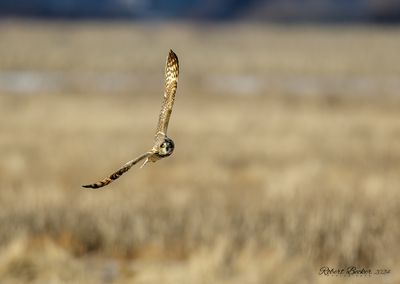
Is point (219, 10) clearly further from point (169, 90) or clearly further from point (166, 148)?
point (166, 148)

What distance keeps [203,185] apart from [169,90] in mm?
8418

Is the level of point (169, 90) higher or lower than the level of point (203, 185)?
lower

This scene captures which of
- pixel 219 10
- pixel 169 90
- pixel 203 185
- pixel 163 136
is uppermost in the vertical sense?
pixel 219 10

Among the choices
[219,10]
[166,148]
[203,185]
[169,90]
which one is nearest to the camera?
[166,148]

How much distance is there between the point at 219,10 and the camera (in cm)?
13675

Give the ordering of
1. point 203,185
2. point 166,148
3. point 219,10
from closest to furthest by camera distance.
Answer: point 166,148
point 203,185
point 219,10

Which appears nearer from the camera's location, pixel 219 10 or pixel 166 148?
pixel 166 148

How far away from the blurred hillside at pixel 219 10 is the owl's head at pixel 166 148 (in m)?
96.8

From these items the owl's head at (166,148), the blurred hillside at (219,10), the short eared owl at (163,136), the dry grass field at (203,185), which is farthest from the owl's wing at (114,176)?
the blurred hillside at (219,10)

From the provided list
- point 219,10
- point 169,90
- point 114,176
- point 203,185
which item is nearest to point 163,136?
point 114,176

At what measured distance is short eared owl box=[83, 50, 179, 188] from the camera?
3584mm

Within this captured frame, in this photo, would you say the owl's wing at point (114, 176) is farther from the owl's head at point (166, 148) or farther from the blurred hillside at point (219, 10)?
the blurred hillside at point (219, 10)

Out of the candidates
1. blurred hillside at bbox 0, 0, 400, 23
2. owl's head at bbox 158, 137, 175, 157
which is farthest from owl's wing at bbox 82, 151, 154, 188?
blurred hillside at bbox 0, 0, 400, 23

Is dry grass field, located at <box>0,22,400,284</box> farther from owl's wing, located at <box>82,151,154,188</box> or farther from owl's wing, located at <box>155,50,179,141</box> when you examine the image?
owl's wing, located at <box>82,151,154,188</box>
